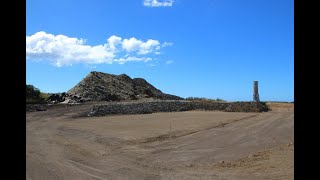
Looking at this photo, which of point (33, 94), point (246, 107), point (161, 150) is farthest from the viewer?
point (33, 94)

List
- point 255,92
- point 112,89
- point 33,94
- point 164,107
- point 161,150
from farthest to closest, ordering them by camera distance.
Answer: point 112,89 < point 33,94 < point 255,92 < point 164,107 < point 161,150

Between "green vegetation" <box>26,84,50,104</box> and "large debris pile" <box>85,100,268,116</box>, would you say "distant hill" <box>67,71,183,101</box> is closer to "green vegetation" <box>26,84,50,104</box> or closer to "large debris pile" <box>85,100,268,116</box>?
"green vegetation" <box>26,84,50,104</box>

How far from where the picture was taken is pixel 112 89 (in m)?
53.5

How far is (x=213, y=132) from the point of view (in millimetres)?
22688

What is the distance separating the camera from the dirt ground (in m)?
13.0

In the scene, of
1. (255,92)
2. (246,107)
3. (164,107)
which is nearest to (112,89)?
(164,107)

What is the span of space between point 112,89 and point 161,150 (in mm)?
36528

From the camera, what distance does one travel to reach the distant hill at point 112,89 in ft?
167

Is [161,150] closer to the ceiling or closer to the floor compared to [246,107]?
closer to the floor

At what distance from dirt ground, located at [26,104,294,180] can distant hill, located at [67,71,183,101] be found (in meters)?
22.1

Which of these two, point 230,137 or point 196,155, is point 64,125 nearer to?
point 230,137

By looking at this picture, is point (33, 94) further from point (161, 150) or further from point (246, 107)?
point (161, 150)
